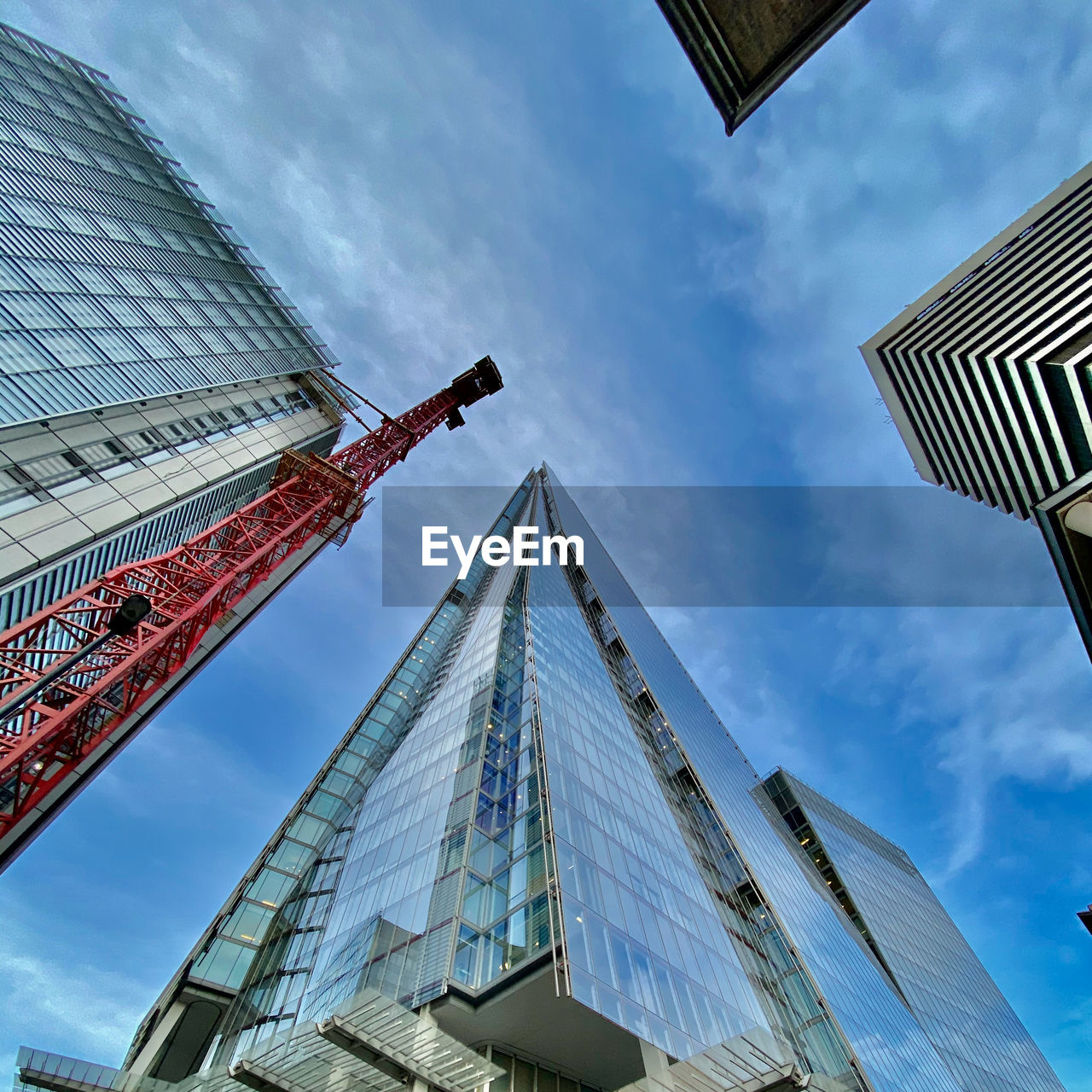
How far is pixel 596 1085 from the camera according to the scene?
2192 centimetres

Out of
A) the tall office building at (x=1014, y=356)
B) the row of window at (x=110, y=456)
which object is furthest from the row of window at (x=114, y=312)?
the tall office building at (x=1014, y=356)

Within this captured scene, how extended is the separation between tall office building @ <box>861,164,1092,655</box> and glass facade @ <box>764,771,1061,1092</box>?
5759cm

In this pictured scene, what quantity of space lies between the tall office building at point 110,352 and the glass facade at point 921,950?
8641cm

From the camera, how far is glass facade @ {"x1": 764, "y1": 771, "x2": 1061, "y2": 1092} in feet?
244

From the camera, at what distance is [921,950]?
8788cm

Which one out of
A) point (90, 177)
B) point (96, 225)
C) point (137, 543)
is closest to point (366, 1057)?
point (137, 543)

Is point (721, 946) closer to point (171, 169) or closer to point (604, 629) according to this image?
point (604, 629)

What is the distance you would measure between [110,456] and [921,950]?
113 meters

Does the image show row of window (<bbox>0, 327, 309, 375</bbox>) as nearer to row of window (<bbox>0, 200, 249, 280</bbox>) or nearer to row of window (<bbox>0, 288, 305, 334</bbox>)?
row of window (<bbox>0, 288, 305, 334</bbox>)

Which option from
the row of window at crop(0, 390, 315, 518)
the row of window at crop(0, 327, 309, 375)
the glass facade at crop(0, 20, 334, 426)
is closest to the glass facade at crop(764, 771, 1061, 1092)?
the row of window at crop(0, 390, 315, 518)

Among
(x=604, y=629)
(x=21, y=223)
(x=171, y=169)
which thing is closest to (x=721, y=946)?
(x=604, y=629)

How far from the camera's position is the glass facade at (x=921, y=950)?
7425cm

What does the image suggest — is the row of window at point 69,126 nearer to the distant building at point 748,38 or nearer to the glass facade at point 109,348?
the glass facade at point 109,348

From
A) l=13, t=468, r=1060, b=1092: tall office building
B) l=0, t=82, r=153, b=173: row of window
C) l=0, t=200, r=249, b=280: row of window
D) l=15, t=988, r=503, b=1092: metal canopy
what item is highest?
l=0, t=82, r=153, b=173: row of window
